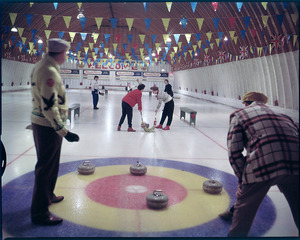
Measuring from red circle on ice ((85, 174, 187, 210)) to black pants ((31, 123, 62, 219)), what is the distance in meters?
0.88

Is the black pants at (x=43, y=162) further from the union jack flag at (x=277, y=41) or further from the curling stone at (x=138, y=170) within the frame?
the union jack flag at (x=277, y=41)

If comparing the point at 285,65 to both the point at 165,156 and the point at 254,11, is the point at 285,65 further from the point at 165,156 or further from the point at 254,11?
the point at 165,156

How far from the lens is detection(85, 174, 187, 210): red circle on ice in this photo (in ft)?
12.8

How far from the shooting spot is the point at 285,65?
13523 mm

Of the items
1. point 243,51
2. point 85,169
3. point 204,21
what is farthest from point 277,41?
point 85,169

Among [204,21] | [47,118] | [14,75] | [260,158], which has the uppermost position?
[204,21]

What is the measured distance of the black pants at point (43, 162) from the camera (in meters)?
3.06

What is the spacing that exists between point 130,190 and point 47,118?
197cm

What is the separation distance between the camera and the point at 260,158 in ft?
8.23

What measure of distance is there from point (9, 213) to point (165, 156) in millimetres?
3671

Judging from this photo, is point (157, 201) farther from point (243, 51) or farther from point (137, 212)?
point (243, 51)

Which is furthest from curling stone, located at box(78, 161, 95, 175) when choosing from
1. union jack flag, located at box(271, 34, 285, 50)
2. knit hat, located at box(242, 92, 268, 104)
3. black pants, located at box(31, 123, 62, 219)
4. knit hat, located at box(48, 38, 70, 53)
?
union jack flag, located at box(271, 34, 285, 50)

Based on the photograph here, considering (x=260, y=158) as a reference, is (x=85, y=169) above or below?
below

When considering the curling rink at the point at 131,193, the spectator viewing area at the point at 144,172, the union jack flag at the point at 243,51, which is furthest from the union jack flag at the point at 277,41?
the curling rink at the point at 131,193
